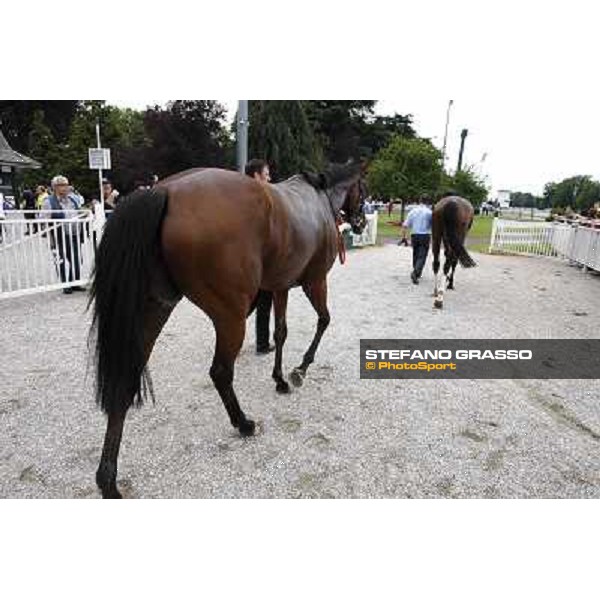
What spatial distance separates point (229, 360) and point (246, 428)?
558 millimetres

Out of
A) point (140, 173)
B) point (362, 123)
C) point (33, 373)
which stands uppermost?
point (362, 123)

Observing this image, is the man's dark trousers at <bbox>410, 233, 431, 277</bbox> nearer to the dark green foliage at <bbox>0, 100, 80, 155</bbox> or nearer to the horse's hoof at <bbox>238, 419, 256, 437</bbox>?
the horse's hoof at <bbox>238, 419, 256, 437</bbox>

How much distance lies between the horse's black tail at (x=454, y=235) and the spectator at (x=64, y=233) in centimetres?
550

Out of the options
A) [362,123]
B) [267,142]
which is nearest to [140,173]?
[267,142]

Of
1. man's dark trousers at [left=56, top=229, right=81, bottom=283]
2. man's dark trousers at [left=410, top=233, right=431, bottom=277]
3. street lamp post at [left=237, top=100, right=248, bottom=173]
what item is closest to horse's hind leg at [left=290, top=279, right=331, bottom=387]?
street lamp post at [left=237, top=100, right=248, bottom=173]

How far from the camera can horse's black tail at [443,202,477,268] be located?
6.41 meters

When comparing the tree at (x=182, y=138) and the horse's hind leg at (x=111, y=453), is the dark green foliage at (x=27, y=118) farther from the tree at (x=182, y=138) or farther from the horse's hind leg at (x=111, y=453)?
the horse's hind leg at (x=111, y=453)

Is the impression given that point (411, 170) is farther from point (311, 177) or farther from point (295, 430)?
point (295, 430)

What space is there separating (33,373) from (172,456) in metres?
1.86

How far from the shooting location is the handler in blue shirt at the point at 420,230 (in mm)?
7742

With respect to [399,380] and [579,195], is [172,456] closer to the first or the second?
[399,380]

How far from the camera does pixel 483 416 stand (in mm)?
3111

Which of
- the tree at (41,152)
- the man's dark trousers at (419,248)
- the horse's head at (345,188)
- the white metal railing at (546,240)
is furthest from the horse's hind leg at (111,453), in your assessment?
the tree at (41,152)

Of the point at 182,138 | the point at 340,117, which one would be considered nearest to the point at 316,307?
the point at 182,138
